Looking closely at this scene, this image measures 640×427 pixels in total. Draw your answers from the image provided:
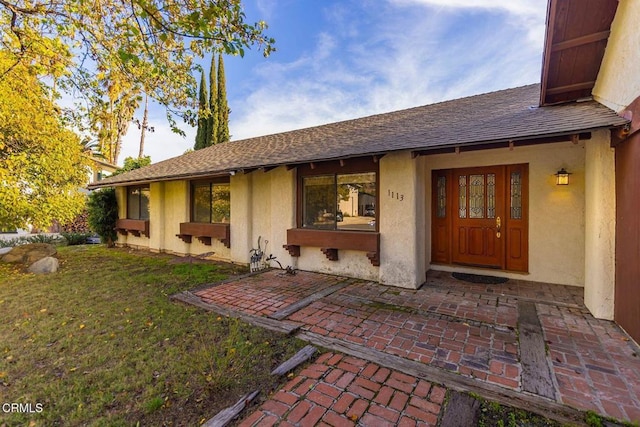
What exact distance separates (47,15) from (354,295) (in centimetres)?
748

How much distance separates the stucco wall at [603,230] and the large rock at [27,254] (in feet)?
42.3

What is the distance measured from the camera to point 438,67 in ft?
32.3

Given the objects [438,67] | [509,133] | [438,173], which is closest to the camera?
[509,133]

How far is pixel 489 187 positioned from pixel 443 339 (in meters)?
4.09

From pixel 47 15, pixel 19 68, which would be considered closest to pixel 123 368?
pixel 47 15

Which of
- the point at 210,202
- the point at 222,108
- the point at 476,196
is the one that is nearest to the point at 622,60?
the point at 476,196

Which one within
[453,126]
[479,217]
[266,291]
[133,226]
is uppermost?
[453,126]

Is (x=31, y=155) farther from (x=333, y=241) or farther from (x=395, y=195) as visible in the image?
(x=395, y=195)

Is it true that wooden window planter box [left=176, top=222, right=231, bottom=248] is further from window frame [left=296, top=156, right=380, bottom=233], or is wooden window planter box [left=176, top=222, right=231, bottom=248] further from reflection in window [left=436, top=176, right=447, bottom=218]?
reflection in window [left=436, top=176, right=447, bottom=218]

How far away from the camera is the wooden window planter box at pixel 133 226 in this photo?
1016 cm

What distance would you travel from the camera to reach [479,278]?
18.7 feet

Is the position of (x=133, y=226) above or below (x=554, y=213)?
below

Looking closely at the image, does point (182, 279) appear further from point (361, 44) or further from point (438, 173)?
point (361, 44)

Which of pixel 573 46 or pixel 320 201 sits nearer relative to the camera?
pixel 573 46
